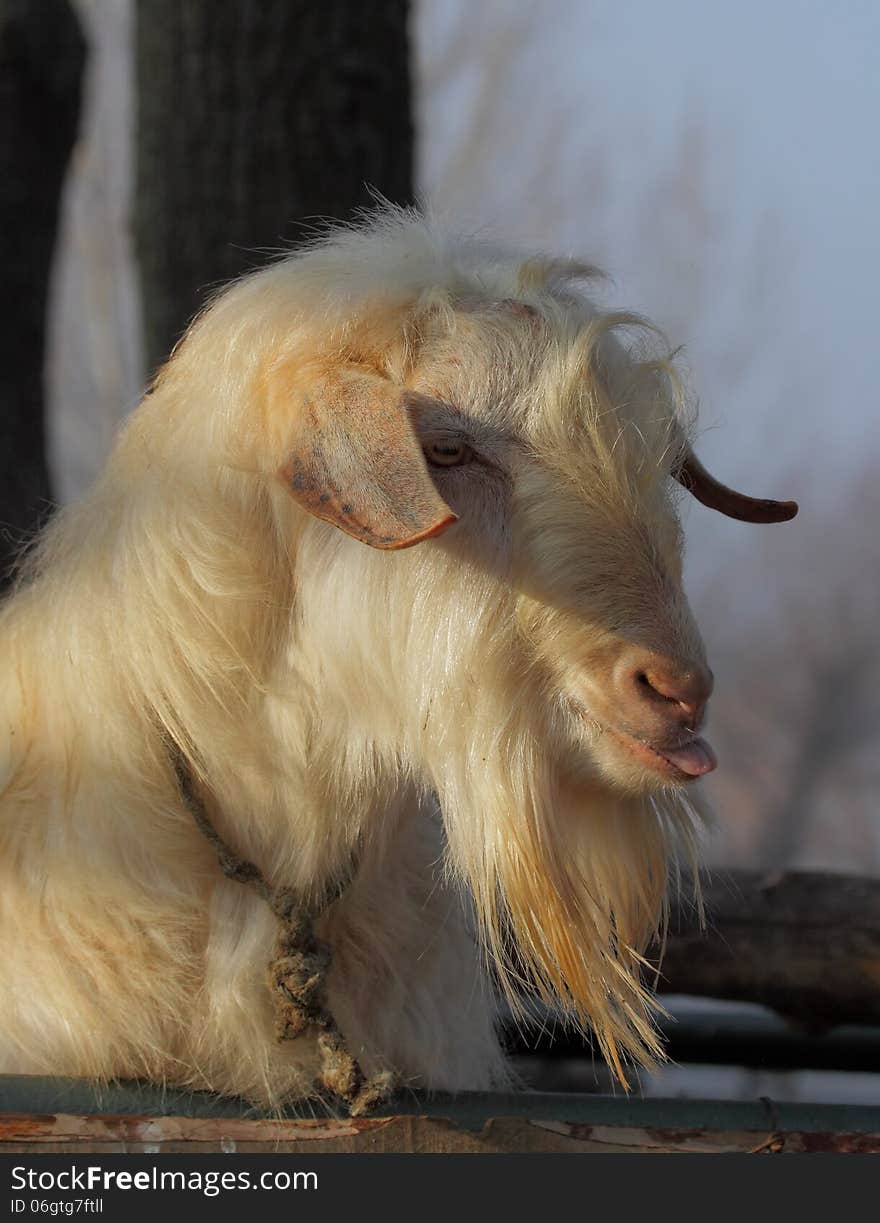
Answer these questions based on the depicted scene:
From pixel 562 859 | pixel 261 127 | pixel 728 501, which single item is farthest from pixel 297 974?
pixel 261 127

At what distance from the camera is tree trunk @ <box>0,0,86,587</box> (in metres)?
4.65

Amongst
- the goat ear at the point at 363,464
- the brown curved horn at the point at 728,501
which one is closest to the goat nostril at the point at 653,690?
the goat ear at the point at 363,464

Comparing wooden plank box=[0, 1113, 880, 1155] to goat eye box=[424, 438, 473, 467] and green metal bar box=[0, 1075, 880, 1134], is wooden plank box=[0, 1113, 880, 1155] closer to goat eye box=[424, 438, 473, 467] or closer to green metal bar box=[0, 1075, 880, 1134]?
green metal bar box=[0, 1075, 880, 1134]

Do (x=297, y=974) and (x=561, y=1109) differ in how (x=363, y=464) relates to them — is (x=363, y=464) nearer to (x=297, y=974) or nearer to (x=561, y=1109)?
(x=297, y=974)

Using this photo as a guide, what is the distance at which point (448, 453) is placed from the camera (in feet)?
6.77

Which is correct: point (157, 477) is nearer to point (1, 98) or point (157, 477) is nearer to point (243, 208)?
point (243, 208)

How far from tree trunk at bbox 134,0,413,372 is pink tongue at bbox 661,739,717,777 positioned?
2571mm

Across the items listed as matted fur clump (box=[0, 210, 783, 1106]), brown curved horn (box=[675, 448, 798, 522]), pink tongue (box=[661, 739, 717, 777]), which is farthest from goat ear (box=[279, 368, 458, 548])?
brown curved horn (box=[675, 448, 798, 522])

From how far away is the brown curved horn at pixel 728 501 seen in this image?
2453 mm

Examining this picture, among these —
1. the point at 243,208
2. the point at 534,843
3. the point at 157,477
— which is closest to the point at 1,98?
the point at 243,208

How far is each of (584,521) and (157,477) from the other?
73 cm

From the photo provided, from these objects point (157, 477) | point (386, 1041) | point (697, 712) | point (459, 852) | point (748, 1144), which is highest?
point (157, 477)

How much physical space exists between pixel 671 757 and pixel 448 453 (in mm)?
554

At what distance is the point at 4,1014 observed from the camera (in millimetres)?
2229
